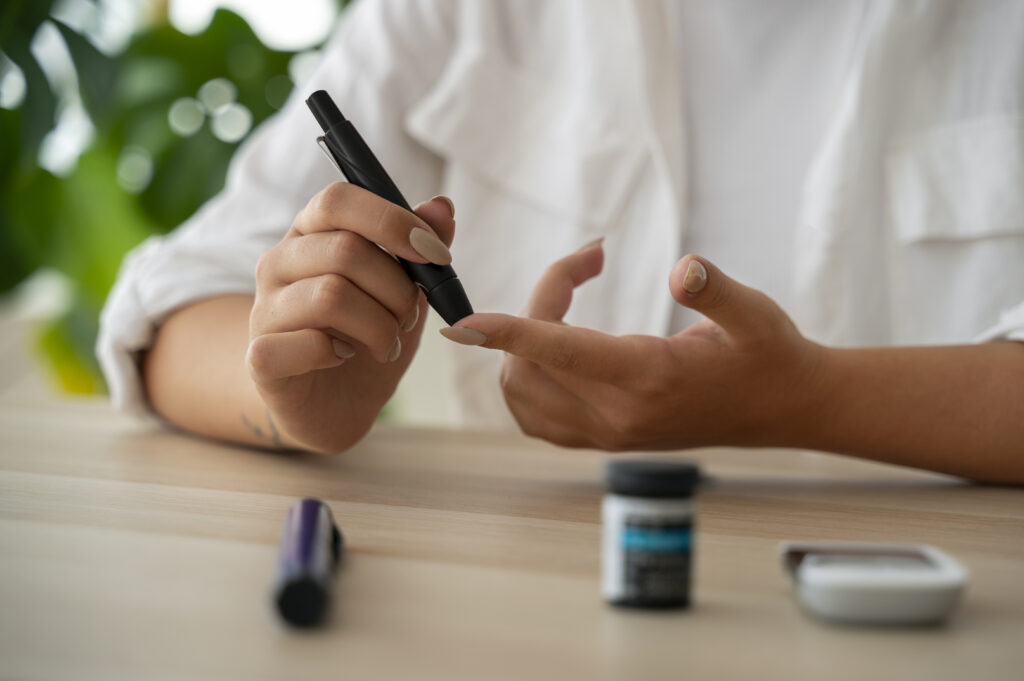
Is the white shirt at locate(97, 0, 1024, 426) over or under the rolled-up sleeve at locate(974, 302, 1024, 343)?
over

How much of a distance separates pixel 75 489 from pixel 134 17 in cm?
122

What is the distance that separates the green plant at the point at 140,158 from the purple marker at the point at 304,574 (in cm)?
115

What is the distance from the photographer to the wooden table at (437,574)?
300 mm

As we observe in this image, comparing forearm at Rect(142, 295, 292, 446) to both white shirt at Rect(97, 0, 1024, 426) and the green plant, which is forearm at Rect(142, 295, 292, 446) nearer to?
white shirt at Rect(97, 0, 1024, 426)

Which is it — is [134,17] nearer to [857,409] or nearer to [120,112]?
[120,112]

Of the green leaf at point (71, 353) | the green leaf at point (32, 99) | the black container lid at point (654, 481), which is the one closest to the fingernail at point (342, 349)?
the black container lid at point (654, 481)

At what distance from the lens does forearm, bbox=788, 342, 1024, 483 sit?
0.63 m

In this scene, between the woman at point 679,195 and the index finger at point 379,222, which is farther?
the woman at point 679,195

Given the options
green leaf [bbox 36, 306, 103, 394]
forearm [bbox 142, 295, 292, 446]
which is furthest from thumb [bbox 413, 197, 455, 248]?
green leaf [bbox 36, 306, 103, 394]

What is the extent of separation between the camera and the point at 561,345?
0.53 metres

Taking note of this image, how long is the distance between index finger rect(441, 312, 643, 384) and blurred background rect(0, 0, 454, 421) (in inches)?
38.5

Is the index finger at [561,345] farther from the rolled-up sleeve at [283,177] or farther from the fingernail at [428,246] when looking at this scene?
the rolled-up sleeve at [283,177]

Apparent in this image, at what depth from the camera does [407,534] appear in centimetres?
45

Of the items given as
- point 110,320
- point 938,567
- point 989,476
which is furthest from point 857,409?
point 110,320
